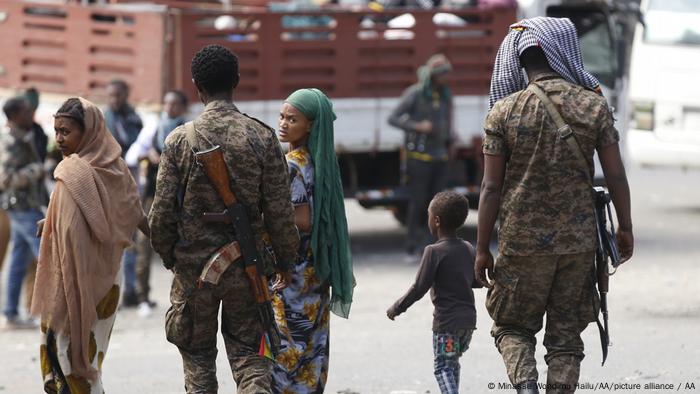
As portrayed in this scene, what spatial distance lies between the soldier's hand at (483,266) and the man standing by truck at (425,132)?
5.94 metres

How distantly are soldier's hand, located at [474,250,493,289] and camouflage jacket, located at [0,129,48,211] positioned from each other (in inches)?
178

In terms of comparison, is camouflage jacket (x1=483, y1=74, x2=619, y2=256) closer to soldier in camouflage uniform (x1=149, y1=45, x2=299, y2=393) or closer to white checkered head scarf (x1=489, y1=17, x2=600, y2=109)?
white checkered head scarf (x1=489, y1=17, x2=600, y2=109)

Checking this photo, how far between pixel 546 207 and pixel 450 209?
586 mm

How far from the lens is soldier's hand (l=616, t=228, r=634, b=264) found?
5.44 metres

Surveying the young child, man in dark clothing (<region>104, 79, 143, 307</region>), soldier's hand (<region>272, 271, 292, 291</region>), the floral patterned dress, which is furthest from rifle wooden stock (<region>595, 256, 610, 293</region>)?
man in dark clothing (<region>104, 79, 143, 307</region>)

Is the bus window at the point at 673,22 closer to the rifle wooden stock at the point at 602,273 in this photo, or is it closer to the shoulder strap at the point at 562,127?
the rifle wooden stock at the point at 602,273

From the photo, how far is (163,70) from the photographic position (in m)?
11.2

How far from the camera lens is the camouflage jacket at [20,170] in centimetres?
909

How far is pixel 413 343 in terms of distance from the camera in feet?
27.0

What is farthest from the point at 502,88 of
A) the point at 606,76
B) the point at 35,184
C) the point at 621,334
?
the point at 606,76

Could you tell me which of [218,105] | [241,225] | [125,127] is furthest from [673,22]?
[241,225]

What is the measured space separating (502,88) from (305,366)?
1460 mm

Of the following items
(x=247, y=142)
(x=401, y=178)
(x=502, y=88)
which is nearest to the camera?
(x=247, y=142)

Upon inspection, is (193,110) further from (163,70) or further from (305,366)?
(305,366)
